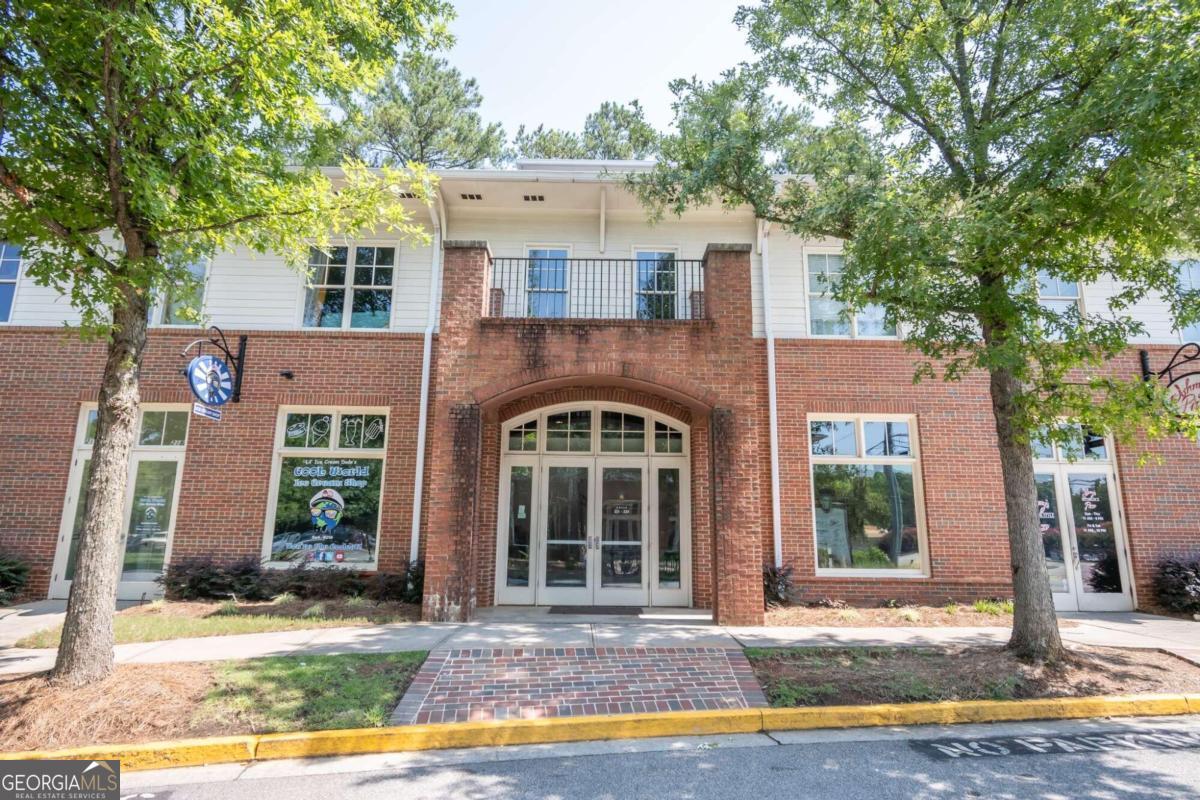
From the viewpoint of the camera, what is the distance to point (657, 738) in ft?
17.1

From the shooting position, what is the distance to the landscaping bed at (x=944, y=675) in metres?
5.79

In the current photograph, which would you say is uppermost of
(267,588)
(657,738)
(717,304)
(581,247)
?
(581,247)

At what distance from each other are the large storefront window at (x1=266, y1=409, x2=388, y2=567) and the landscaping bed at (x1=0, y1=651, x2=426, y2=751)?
4177 millimetres

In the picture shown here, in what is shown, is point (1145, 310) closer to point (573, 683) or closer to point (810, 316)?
point (810, 316)

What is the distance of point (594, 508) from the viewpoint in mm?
10312

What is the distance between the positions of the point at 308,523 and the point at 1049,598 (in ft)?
35.8

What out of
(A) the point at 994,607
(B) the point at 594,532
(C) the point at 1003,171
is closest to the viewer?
(C) the point at 1003,171

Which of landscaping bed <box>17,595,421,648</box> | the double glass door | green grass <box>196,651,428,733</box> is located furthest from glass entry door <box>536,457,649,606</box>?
green grass <box>196,651,428,733</box>

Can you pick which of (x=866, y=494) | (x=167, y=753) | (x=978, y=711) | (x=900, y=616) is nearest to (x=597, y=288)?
(x=866, y=494)

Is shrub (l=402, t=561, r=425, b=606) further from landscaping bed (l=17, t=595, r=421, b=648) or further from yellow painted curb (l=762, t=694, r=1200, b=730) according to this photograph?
yellow painted curb (l=762, t=694, r=1200, b=730)

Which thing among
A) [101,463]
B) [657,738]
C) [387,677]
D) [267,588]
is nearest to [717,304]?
[657,738]

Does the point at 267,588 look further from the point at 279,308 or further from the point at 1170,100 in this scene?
the point at 1170,100

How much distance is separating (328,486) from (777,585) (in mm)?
8016

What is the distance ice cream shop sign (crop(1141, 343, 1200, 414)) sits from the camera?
390 inches
